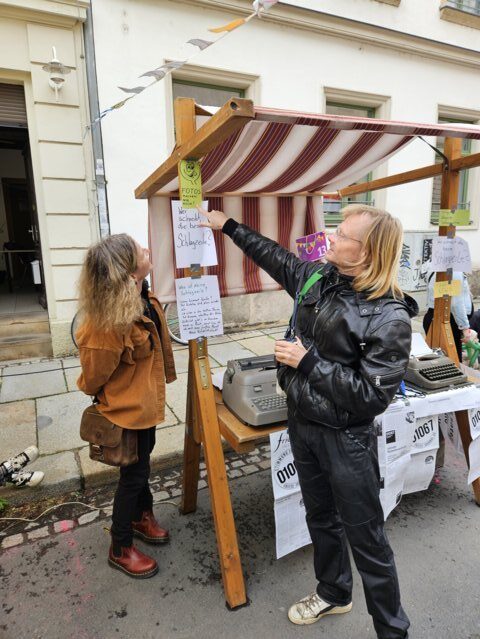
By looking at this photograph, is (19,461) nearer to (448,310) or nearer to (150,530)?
(150,530)

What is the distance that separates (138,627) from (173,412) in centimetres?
208

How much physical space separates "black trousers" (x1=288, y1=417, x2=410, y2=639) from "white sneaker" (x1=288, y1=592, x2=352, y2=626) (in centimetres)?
30

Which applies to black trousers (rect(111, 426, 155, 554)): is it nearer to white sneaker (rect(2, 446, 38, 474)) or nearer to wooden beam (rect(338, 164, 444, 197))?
white sneaker (rect(2, 446, 38, 474))

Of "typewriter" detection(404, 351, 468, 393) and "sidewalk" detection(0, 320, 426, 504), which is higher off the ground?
"typewriter" detection(404, 351, 468, 393)

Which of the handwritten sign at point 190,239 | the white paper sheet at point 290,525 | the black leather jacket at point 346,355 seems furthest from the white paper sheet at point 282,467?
the handwritten sign at point 190,239

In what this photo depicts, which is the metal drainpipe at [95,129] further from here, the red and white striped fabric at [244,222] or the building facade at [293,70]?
the red and white striped fabric at [244,222]

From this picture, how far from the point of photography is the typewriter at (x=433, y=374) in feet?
8.23

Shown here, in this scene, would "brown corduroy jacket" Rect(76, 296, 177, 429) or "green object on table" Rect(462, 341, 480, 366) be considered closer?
"brown corduroy jacket" Rect(76, 296, 177, 429)

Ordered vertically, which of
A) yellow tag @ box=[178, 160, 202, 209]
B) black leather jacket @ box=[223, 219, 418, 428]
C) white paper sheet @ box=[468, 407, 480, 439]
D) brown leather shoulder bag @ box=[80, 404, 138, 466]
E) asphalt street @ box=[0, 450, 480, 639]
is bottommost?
asphalt street @ box=[0, 450, 480, 639]

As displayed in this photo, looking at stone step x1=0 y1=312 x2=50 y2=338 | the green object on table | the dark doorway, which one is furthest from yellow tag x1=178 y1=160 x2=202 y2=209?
the dark doorway

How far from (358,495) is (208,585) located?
1.07m

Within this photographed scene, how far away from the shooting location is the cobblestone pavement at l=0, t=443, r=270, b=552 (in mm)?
2525

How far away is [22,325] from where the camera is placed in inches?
221

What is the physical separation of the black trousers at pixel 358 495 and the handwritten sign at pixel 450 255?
1.69 m
